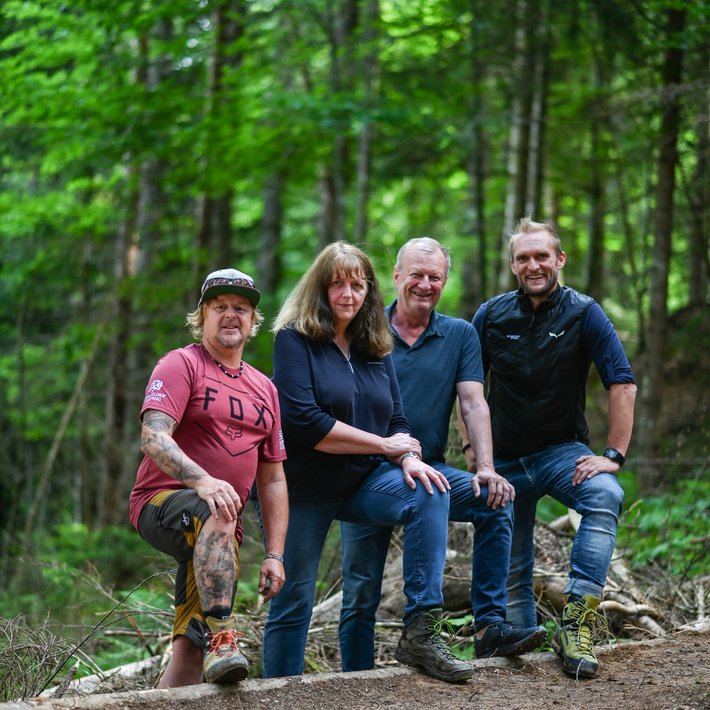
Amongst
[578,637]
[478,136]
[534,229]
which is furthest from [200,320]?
[478,136]

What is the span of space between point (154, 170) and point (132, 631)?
10382 mm

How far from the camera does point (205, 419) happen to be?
3.83m

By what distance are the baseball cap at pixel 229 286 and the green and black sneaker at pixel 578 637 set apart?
7.11ft

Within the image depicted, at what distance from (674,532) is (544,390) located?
337 centimetres

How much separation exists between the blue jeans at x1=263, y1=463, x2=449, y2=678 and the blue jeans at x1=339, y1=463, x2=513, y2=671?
0.93 feet

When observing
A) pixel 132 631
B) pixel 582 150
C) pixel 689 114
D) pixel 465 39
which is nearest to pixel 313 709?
pixel 132 631

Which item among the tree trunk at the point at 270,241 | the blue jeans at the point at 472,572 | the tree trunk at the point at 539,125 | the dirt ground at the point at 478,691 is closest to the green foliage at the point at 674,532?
the dirt ground at the point at 478,691

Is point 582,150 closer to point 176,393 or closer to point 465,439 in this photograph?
point 465,439

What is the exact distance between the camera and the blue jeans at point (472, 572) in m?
4.47

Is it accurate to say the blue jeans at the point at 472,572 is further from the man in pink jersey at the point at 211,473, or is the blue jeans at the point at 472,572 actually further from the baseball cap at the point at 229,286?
the baseball cap at the point at 229,286

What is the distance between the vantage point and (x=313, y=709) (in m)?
3.71

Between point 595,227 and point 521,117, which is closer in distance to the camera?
point 521,117

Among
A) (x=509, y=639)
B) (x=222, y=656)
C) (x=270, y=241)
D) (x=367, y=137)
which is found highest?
(x=367, y=137)

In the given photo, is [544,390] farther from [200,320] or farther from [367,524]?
[200,320]
